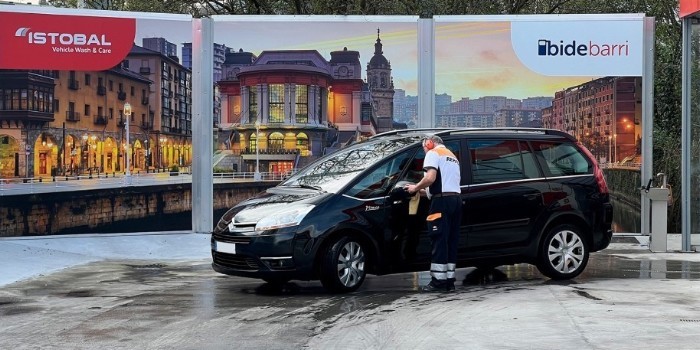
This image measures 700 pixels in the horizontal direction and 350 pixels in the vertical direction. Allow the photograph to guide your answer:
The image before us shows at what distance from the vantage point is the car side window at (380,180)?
873 cm

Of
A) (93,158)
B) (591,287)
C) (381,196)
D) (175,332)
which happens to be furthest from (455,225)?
(93,158)

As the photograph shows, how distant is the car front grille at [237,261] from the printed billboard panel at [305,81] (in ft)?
17.1

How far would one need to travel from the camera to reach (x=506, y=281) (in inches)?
378

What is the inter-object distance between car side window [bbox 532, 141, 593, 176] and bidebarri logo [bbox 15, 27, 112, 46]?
734cm

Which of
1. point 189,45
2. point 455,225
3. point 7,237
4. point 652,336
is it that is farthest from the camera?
point 189,45

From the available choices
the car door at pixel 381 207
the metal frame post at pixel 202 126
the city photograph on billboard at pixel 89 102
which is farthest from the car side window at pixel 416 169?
the city photograph on billboard at pixel 89 102

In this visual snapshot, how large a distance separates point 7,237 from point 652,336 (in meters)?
9.97

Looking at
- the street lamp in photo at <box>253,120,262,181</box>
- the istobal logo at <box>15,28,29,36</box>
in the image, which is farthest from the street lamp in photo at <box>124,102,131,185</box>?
the street lamp in photo at <box>253,120,262,181</box>

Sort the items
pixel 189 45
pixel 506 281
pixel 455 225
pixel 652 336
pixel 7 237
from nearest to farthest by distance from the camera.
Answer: pixel 652 336 → pixel 455 225 → pixel 506 281 → pixel 7 237 → pixel 189 45

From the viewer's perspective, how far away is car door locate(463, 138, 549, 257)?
9.20 meters

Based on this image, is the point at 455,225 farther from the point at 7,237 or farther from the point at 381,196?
the point at 7,237

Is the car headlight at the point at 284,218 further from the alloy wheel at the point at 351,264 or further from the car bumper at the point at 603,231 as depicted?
the car bumper at the point at 603,231

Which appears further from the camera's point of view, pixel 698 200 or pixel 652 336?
pixel 698 200

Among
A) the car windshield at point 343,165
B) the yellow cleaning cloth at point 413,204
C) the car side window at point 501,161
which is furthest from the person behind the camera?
the car side window at point 501,161
